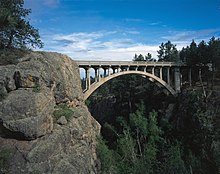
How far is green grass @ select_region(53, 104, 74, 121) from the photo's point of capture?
19155mm

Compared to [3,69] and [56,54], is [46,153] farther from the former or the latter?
[56,54]

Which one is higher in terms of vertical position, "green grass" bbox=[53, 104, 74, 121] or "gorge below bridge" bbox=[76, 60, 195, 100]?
"gorge below bridge" bbox=[76, 60, 195, 100]

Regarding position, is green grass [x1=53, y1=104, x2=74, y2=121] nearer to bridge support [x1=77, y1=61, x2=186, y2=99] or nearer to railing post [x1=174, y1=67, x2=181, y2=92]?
bridge support [x1=77, y1=61, x2=186, y2=99]

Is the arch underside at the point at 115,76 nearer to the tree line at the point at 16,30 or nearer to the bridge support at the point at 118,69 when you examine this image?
the bridge support at the point at 118,69

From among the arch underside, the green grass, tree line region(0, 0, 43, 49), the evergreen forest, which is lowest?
the evergreen forest

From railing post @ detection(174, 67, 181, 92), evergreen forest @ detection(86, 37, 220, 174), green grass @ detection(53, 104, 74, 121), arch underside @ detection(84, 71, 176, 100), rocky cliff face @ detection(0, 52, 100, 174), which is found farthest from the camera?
railing post @ detection(174, 67, 181, 92)

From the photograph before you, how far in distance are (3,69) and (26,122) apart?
4.29m

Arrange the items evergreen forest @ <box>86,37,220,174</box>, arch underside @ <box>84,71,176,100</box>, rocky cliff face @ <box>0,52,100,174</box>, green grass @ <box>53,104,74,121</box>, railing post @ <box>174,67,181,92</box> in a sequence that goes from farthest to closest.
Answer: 1. railing post @ <box>174,67,181,92</box>
2. arch underside @ <box>84,71,176,100</box>
3. evergreen forest @ <box>86,37,220,174</box>
4. green grass @ <box>53,104,74,121</box>
5. rocky cliff face @ <box>0,52,100,174</box>

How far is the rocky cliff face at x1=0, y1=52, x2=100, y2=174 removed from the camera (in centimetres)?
1570

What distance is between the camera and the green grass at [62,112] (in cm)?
1915

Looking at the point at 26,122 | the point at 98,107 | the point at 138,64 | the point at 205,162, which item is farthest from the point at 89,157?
the point at 98,107

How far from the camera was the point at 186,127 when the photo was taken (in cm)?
3133

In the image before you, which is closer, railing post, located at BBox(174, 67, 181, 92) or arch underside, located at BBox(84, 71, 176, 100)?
arch underside, located at BBox(84, 71, 176, 100)

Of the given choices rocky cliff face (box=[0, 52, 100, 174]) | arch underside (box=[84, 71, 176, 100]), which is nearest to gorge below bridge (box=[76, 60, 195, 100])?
arch underside (box=[84, 71, 176, 100])
